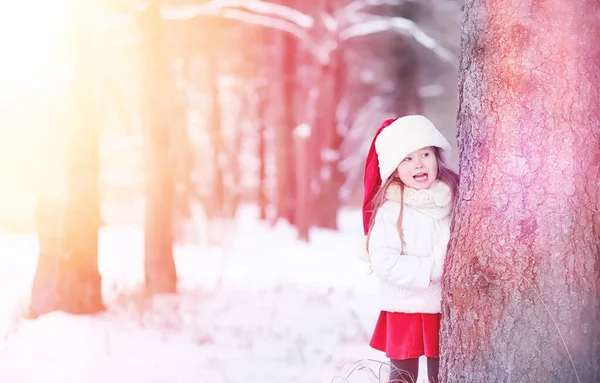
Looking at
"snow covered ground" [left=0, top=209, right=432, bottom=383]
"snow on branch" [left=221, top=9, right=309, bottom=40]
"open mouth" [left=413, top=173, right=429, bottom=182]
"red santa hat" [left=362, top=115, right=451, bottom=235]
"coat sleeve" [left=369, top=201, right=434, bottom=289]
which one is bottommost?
"snow covered ground" [left=0, top=209, right=432, bottom=383]

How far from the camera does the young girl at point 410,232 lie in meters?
3.67

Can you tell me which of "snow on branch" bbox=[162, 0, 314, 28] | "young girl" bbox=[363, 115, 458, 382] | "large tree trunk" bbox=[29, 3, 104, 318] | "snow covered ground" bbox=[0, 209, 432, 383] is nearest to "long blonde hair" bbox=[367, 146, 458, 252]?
"young girl" bbox=[363, 115, 458, 382]

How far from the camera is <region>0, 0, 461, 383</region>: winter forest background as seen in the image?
225 inches

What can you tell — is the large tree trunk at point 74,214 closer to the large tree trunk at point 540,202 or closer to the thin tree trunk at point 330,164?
the large tree trunk at point 540,202

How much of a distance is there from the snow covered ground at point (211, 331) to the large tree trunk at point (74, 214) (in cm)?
22

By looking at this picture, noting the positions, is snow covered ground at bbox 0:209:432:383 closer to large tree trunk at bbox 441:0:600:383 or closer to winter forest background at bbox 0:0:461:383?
winter forest background at bbox 0:0:461:383

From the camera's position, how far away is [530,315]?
3.10 metres

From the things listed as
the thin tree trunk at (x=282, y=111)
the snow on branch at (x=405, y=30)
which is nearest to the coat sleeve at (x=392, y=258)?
the snow on branch at (x=405, y=30)

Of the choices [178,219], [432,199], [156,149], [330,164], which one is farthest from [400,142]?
[330,164]

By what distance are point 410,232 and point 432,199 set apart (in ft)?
0.61

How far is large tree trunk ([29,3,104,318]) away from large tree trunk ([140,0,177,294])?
1.09m

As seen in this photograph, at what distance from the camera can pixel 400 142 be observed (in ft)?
12.2

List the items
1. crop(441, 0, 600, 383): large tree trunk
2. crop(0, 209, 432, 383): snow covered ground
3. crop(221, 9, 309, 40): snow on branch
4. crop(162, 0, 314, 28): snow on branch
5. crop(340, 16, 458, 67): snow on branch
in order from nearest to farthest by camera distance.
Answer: crop(441, 0, 600, 383): large tree trunk → crop(0, 209, 432, 383): snow covered ground → crop(162, 0, 314, 28): snow on branch → crop(221, 9, 309, 40): snow on branch → crop(340, 16, 458, 67): snow on branch

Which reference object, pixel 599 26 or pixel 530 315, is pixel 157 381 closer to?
pixel 530 315
